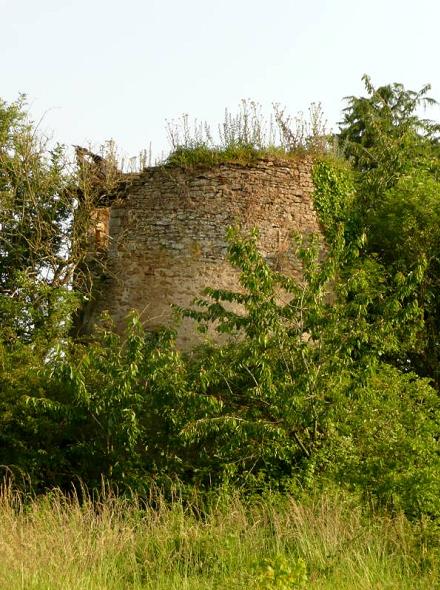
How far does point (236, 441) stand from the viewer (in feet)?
35.9

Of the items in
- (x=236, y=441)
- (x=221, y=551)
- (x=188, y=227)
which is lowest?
(x=221, y=551)

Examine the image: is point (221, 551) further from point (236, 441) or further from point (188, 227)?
point (188, 227)

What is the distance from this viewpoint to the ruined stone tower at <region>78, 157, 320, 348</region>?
49.6 feet

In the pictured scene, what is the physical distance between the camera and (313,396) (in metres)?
11.1

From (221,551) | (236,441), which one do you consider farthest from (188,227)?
(221,551)

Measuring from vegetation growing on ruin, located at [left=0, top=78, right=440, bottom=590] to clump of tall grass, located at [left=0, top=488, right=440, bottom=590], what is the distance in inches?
0.9

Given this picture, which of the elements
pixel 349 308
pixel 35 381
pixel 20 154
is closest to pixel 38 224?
pixel 20 154

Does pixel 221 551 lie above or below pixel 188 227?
below

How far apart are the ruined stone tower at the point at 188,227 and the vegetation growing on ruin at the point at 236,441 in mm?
717

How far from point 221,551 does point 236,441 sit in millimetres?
2437

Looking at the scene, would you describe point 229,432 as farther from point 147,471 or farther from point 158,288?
point 158,288

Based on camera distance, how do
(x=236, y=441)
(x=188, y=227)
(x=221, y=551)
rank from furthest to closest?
(x=188, y=227) → (x=236, y=441) → (x=221, y=551)

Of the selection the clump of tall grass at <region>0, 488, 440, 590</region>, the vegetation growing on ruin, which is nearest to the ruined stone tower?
the vegetation growing on ruin

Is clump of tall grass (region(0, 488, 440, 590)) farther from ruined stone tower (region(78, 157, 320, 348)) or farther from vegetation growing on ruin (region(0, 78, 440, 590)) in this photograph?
ruined stone tower (region(78, 157, 320, 348))
